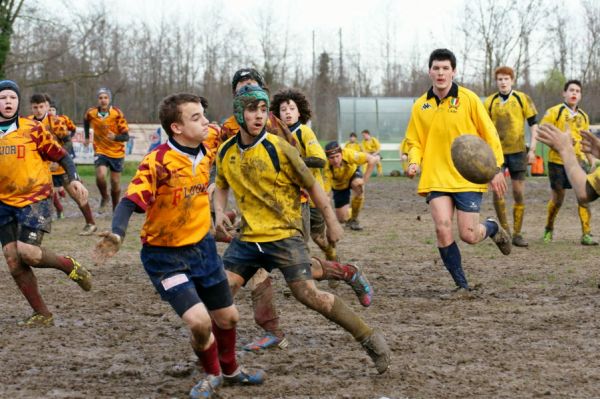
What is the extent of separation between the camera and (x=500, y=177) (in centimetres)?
746

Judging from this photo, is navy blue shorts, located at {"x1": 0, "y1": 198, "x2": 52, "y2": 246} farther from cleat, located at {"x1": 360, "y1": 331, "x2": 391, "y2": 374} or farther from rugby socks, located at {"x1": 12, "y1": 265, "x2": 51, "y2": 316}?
cleat, located at {"x1": 360, "y1": 331, "x2": 391, "y2": 374}

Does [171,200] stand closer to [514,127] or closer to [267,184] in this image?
[267,184]

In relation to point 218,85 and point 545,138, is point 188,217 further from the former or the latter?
point 218,85

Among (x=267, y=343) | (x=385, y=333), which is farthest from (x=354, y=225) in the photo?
(x=267, y=343)

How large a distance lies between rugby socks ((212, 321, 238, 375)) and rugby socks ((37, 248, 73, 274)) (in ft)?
7.32

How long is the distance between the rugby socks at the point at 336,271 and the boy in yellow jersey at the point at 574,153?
2001 mm

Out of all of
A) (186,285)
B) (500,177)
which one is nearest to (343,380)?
(186,285)

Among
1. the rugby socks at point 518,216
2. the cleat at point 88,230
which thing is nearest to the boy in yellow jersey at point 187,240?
the rugby socks at point 518,216

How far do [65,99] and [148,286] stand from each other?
43510mm

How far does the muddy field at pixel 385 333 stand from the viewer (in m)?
4.94

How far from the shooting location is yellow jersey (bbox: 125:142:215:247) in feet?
16.0

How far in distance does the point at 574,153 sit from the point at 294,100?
9.75ft

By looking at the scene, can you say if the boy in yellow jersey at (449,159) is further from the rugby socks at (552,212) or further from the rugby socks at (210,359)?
the rugby socks at (552,212)

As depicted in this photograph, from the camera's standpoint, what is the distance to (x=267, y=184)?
5309 millimetres
